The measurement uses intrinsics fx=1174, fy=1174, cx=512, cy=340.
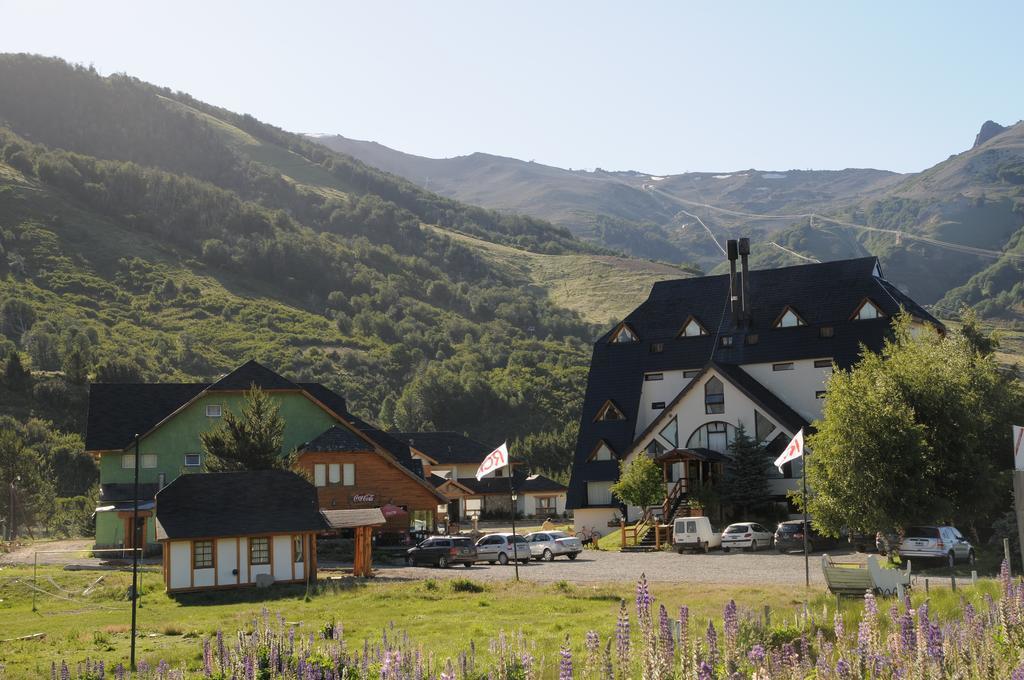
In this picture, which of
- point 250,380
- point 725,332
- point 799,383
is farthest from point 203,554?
point 725,332

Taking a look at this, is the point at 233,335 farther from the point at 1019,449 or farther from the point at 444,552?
the point at 1019,449

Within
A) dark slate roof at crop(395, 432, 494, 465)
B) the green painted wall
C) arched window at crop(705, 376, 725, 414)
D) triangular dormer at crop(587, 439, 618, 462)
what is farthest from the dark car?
dark slate roof at crop(395, 432, 494, 465)

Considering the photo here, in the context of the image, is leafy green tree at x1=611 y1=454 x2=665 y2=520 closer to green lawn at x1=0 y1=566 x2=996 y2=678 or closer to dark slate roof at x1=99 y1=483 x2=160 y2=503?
green lawn at x1=0 y1=566 x2=996 y2=678

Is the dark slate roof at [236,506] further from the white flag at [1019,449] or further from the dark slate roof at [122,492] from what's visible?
the white flag at [1019,449]

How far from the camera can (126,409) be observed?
65875mm

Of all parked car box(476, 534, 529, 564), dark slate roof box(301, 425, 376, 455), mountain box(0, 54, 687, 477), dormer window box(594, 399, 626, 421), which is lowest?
parked car box(476, 534, 529, 564)

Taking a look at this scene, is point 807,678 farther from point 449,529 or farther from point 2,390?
point 2,390

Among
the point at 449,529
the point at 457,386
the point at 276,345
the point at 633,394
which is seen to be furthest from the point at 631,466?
the point at 276,345

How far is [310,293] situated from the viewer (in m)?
195

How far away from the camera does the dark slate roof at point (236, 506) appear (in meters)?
41.6

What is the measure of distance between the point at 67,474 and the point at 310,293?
108 m

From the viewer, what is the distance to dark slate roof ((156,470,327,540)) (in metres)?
41.6

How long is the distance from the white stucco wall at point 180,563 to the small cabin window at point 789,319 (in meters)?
39.9

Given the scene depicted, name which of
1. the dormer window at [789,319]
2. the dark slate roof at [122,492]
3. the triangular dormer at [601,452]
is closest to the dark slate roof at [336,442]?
the dark slate roof at [122,492]
